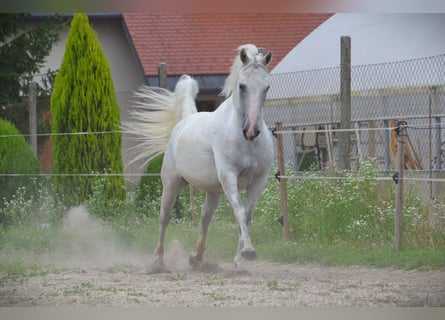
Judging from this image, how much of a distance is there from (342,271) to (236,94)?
1.77 meters

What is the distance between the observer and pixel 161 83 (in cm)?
1310

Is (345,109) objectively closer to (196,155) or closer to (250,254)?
(196,155)

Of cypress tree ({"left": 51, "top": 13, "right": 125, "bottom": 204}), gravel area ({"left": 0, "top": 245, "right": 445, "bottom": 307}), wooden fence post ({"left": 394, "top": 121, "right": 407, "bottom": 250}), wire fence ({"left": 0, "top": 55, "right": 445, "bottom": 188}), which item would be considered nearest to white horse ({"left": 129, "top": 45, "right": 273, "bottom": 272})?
gravel area ({"left": 0, "top": 245, "right": 445, "bottom": 307})

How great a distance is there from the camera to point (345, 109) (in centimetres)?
1120

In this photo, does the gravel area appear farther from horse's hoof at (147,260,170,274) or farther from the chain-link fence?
the chain-link fence

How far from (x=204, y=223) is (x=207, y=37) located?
1141cm

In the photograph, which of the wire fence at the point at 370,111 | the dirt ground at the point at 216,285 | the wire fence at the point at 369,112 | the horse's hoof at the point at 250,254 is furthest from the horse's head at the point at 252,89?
the wire fence at the point at 370,111

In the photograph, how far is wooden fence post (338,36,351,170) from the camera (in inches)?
440

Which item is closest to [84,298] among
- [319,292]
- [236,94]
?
[319,292]

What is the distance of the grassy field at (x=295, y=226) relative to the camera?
9.39m

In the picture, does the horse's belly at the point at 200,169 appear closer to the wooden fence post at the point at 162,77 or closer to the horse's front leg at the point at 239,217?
the horse's front leg at the point at 239,217

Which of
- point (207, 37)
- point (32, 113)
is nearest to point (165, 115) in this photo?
point (32, 113)

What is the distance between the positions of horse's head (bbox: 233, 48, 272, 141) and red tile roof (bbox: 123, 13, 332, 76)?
11.3m

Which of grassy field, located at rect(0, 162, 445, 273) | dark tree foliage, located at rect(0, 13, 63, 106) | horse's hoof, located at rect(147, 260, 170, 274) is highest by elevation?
dark tree foliage, located at rect(0, 13, 63, 106)
